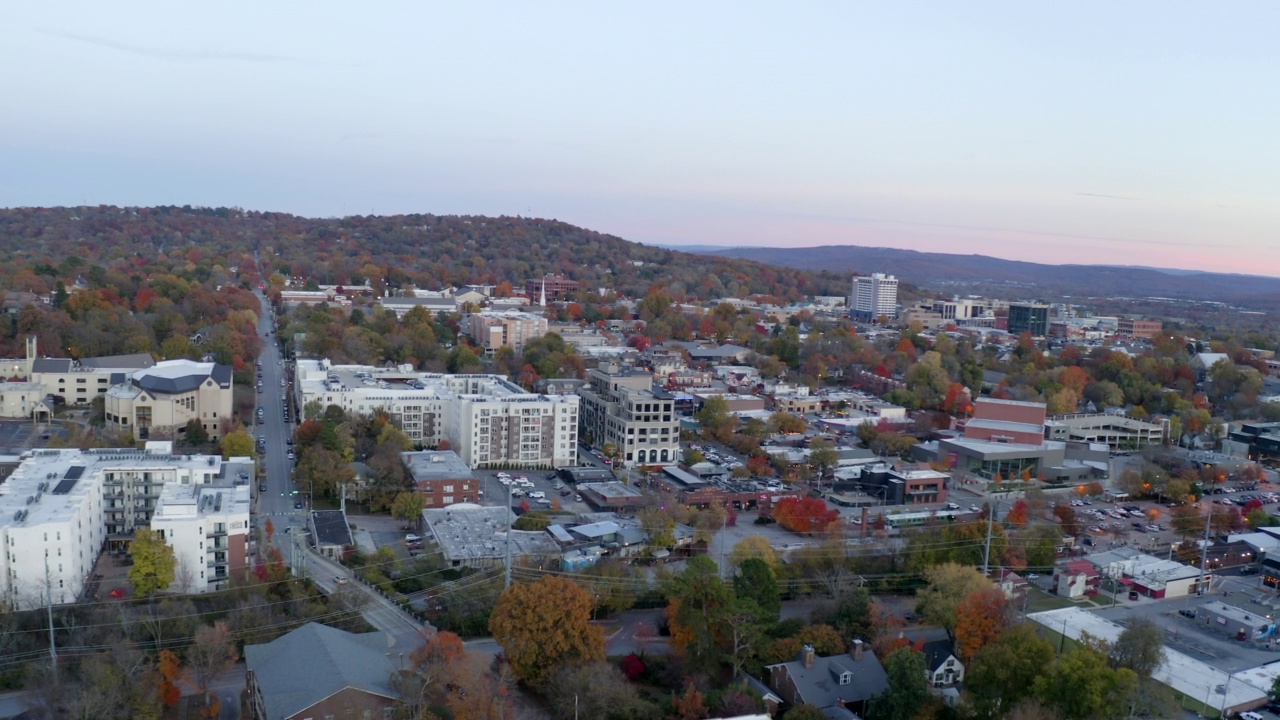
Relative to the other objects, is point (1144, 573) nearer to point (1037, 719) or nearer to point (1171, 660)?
point (1171, 660)

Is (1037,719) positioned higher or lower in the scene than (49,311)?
lower

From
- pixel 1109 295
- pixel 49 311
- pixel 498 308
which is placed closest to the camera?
pixel 49 311

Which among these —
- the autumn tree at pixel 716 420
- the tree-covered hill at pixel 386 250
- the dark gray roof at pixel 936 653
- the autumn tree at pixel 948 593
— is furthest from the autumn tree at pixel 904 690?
the tree-covered hill at pixel 386 250

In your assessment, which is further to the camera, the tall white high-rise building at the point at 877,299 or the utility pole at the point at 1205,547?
the tall white high-rise building at the point at 877,299

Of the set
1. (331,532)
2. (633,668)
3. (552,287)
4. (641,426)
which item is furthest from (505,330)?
(633,668)

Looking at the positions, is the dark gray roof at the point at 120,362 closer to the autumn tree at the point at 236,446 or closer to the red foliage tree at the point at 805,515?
the autumn tree at the point at 236,446

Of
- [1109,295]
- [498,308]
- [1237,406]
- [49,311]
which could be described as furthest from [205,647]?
[1109,295]

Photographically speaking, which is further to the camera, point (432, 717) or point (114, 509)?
point (114, 509)

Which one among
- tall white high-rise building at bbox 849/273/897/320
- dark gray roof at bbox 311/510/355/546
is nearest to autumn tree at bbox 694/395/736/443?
dark gray roof at bbox 311/510/355/546
